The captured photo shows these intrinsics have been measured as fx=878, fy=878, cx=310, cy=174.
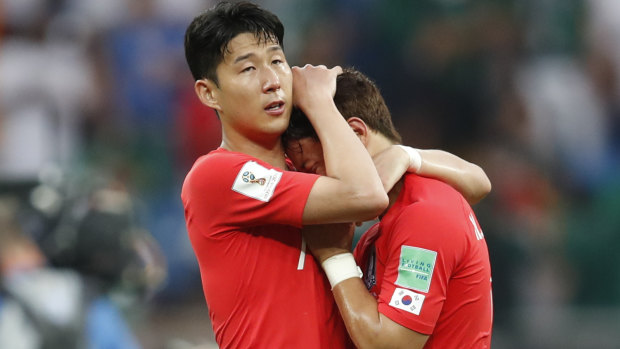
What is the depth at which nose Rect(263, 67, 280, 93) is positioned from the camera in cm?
331

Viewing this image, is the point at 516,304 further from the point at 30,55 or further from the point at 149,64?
the point at 30,55

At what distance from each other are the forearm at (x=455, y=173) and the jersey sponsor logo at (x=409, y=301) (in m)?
0.54

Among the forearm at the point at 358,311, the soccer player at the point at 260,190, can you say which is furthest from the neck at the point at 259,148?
the forearm at the point at 358,311

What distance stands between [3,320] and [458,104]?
4.82 metres

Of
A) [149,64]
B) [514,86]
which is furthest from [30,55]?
[514,86]

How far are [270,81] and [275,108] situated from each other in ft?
0.35

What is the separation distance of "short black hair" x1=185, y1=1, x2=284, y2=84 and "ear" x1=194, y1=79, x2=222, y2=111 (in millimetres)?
24

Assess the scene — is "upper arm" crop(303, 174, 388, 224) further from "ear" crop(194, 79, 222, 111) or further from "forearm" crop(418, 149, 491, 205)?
"ear" crop(194, 79, 222, 111)

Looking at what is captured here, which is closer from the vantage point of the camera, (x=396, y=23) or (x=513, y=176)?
(x=513, y=176)

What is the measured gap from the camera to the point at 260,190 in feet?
10.5

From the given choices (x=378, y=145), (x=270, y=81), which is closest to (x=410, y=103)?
(x=378, y=145)

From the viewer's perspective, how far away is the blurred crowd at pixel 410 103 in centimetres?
788

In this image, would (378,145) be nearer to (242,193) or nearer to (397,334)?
(242,193)

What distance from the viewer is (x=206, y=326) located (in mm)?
7660
